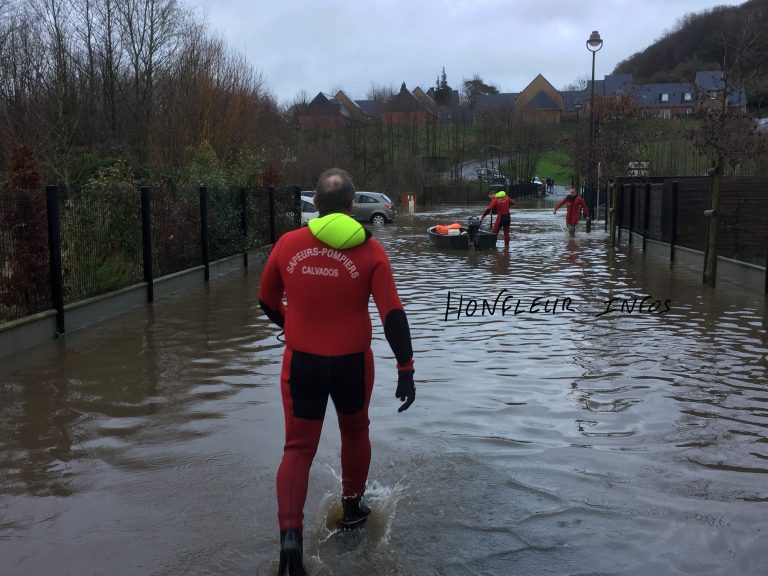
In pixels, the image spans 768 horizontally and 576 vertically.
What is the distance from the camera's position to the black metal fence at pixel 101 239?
28.9 ft

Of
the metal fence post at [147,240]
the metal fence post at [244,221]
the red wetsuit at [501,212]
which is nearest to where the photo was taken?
the metal fence post at [147,240]

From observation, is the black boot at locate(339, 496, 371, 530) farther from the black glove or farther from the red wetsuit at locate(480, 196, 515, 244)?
the red wetsuit at locate(480, 196, 515, 244)

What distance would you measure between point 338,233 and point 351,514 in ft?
4.99

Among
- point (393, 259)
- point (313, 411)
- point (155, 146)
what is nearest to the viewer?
point (313, 411)

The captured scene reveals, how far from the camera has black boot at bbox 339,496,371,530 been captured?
4070mm

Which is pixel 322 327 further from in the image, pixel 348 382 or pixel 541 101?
pixel 541 101

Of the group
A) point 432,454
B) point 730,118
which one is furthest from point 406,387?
point 730,118

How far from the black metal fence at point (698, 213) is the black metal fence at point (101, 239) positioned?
377 inches

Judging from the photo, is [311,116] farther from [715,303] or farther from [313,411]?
[313,411]

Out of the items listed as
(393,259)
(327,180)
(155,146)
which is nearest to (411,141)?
(155,146)

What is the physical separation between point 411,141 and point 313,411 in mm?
74485

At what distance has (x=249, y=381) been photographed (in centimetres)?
718

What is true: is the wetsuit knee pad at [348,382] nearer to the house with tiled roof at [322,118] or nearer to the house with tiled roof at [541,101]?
the house with tiled roof at [322,118]

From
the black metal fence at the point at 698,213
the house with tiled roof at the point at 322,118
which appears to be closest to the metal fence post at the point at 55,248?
the black metal fence at the point at 698,213
